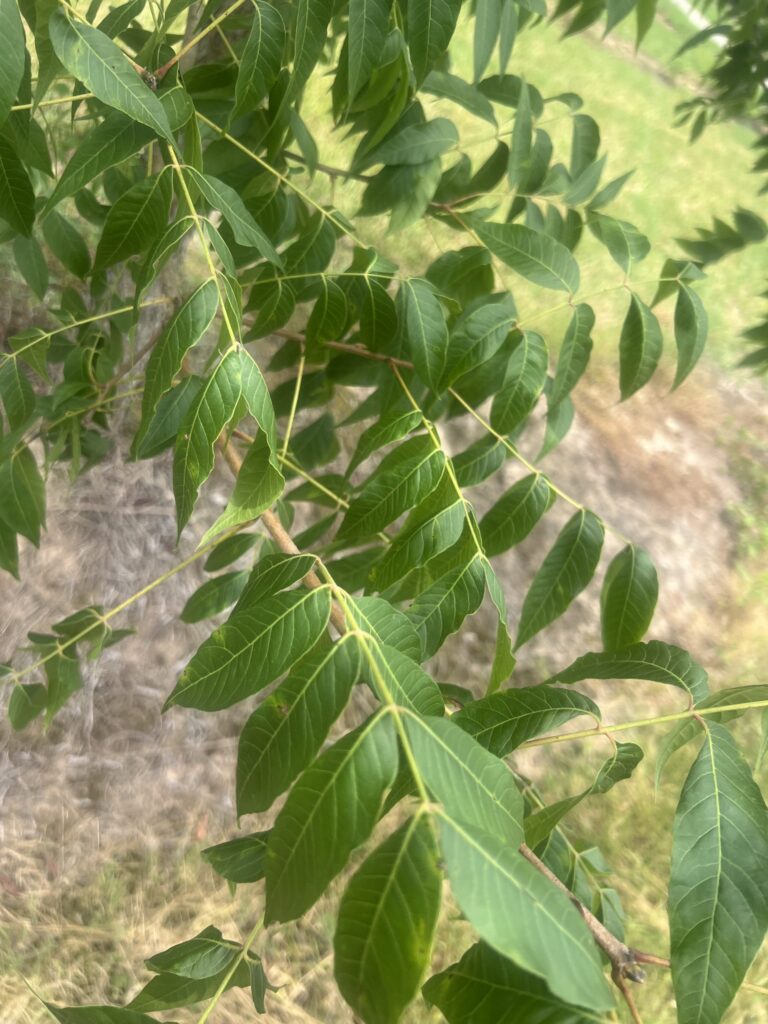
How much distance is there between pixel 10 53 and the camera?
0.49 meters

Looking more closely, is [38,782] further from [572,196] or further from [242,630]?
[572,196]

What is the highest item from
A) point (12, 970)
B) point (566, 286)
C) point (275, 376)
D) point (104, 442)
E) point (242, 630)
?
point (566, 286)

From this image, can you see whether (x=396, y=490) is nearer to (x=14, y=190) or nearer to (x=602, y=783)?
(x=602, y=783)

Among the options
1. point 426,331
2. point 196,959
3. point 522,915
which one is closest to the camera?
point 522,915

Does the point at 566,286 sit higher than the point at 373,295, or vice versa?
the point at 566,286

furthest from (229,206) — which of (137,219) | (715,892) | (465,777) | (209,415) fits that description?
(715,892)

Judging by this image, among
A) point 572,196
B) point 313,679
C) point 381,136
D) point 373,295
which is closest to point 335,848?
point 313,679

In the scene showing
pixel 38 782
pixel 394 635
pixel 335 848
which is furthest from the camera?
pixel 38 782

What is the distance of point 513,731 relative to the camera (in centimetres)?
58

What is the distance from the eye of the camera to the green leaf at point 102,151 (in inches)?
25.3

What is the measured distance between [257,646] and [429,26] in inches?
22.1

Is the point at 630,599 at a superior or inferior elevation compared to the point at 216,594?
superior

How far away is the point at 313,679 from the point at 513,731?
7.7 inches

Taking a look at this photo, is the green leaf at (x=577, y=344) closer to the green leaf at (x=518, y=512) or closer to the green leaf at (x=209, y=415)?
the green leaf at (x=518, y=512)
